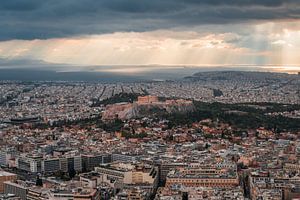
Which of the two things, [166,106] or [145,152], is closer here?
[145,152]

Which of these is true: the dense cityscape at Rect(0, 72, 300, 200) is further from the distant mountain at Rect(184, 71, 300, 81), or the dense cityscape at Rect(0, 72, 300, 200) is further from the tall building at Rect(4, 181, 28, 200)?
the distant mountain at Rect(184, 71, 300, 81)

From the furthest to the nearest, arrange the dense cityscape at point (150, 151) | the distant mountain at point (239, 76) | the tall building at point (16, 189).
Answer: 1. the distant mountain at point (239, 76)
2. the dense cityscape at point (150, 151)
3. the tall building at point (16, 189)

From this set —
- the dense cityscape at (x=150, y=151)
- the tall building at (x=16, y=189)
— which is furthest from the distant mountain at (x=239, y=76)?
the tall building at (x=16, y=189)

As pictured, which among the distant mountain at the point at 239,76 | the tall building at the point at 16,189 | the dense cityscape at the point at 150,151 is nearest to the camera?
the tall building at the point at 16,189

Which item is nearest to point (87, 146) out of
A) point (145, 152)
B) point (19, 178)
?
point (145, 152)

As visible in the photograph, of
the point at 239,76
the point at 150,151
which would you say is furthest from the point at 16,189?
the point at 239,76

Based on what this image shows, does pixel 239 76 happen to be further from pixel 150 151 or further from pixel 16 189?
pixel 16 189

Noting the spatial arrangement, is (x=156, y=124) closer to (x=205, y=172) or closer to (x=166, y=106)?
(x=166, y=106)

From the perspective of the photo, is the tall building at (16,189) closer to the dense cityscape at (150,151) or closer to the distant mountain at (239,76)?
the dense cityscape at (150,151)

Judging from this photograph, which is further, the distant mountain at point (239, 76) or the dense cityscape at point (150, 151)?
the distant mountain at point (239, 76)
